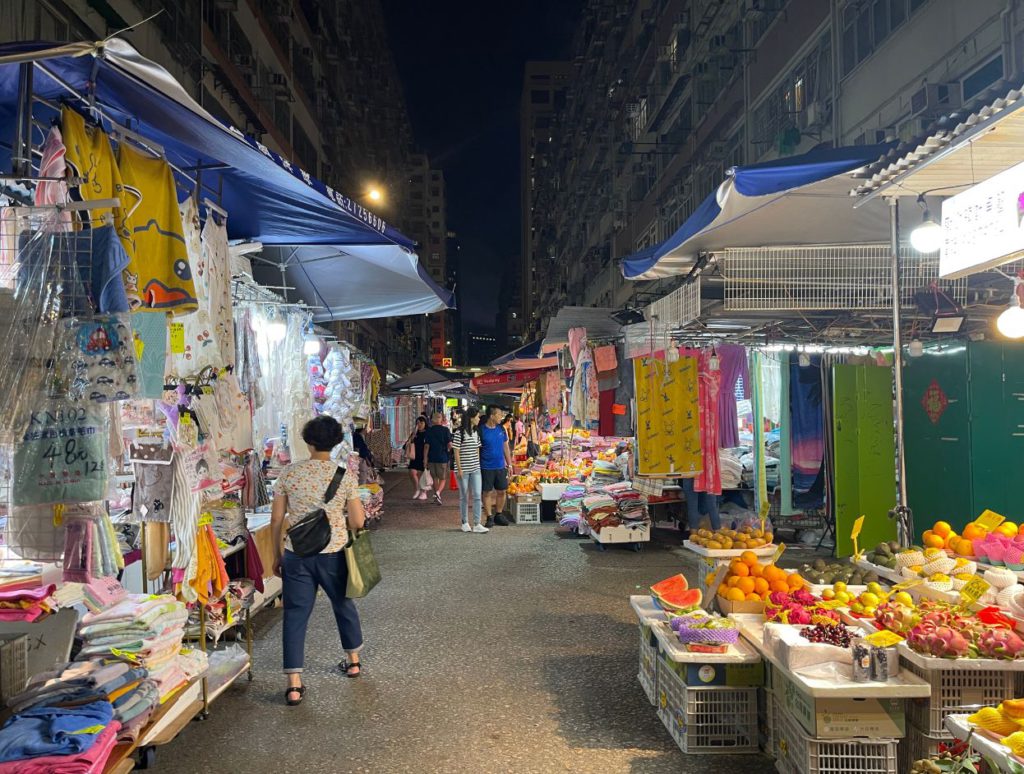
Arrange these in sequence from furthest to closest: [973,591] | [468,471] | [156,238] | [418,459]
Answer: [418,459] < [468,471] < [973,591] < [156,238]

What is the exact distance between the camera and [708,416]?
8320mm


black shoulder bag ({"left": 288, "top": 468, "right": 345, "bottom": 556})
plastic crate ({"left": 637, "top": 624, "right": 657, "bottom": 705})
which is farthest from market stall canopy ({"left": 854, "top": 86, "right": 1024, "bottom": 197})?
black shoulder bag ({"left": 288, "top": 468, "right": 345, "bottom": 556})

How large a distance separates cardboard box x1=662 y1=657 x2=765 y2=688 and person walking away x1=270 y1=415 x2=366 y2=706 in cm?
247

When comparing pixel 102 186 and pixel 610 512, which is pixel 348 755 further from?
pixel 610 512

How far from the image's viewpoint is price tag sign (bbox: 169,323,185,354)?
14.1ft

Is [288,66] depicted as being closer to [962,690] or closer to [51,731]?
[51,731]

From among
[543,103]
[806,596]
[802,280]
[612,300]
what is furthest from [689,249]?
[543,103]

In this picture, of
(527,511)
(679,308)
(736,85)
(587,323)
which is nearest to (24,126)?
(679,308)

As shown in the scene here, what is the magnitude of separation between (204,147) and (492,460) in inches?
387

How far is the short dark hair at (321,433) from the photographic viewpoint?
5.21 metres

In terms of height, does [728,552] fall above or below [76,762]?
above

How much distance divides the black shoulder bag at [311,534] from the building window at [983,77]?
980 centimetres

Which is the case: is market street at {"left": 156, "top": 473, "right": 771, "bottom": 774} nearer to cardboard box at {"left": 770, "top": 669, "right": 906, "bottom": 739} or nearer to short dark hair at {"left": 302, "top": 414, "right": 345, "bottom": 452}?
cardboard box at {"left": 770, "top": 669, "right": 906, "bottom": 739}

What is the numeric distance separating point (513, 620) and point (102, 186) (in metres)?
5.13
